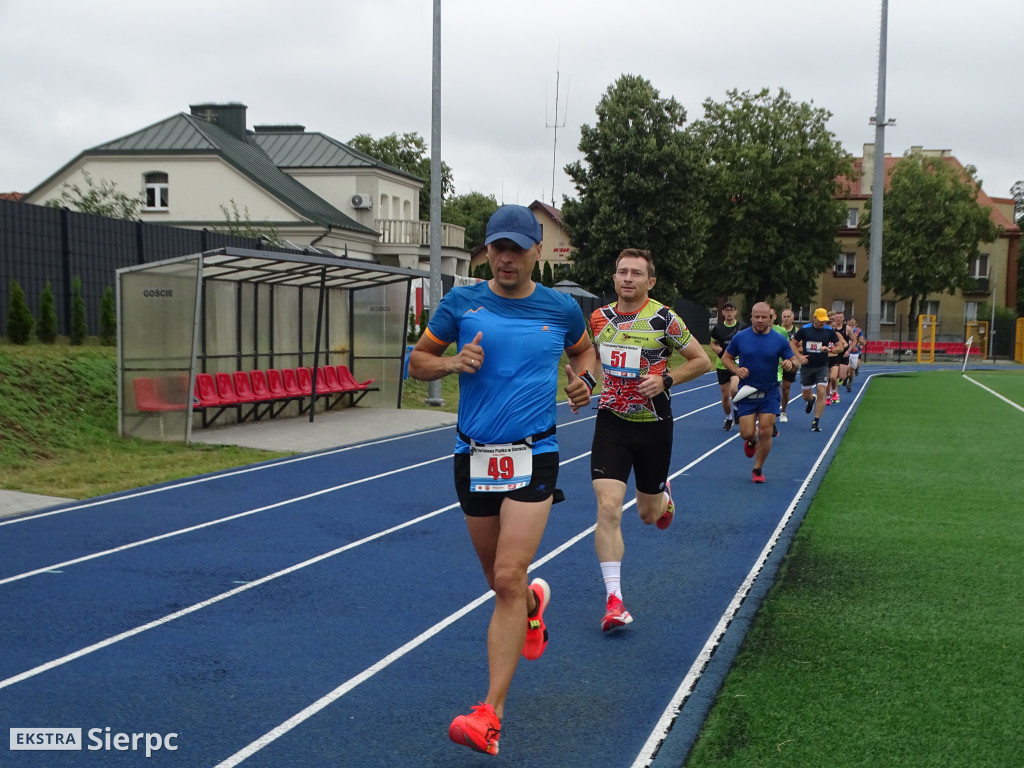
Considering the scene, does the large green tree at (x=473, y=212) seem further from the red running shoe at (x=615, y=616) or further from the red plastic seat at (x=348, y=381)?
the red running shoe at (x=615, y=616)

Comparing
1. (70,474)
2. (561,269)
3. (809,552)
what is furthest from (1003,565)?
(561,269)

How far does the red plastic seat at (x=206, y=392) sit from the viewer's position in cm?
1641

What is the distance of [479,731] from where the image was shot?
4.03 m

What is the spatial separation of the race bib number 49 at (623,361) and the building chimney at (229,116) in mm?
42345

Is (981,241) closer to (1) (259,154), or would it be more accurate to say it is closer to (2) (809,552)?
(1) (259,154)

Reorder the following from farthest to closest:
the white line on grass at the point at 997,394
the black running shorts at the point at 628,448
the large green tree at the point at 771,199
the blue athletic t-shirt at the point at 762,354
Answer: the large green tree at the point at 771,199 < the white line on grass at the point at 997,394 < the blue athletic t-shirt at the point at 762,354 < the black running shorts at the point at 628,448

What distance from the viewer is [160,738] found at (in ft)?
14.7

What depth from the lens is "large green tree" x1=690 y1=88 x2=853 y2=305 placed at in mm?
60156

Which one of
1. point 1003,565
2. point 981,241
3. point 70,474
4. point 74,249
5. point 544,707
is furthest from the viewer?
point 981,241

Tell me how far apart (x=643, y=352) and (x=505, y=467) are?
2376 mm

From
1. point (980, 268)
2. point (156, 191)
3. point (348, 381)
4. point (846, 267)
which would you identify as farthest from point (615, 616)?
point (980, 268)

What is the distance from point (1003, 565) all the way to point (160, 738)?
598 centimetres

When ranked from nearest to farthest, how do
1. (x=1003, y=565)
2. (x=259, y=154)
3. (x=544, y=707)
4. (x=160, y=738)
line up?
(x=160, y=738), (x=544, y=707), (x=1003, y=565), (x=259, y=154)

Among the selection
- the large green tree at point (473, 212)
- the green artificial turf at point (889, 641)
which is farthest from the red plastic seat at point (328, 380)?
the large green tree at point (473, 212)
